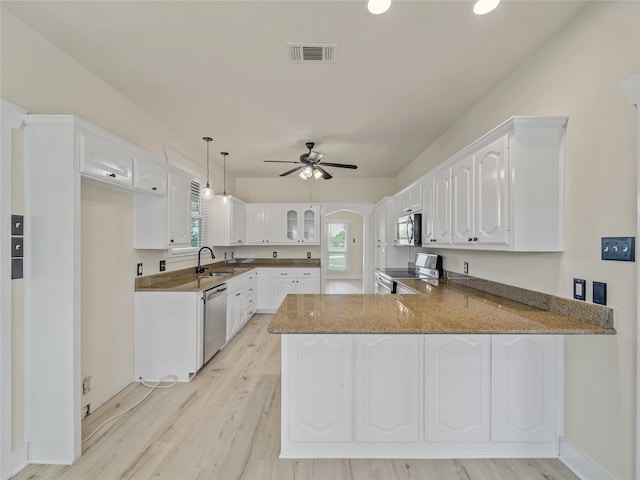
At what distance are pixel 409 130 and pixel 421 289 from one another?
194 cm

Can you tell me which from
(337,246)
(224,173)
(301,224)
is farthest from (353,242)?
(224,173)

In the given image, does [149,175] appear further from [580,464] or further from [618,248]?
[580,464]

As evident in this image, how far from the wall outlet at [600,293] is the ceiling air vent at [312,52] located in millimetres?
2175

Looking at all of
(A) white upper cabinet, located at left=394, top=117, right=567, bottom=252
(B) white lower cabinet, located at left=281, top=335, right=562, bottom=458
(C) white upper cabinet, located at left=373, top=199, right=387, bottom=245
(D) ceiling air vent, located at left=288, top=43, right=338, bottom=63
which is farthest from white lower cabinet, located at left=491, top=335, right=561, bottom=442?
(C) white upper cabinet, located at left=373, top=199, right=387, bottom=245

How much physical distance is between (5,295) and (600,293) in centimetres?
339

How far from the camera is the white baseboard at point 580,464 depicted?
5.31 ft

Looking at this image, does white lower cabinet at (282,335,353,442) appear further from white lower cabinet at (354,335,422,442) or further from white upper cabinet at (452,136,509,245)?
white upper cabinet at (452,136,509,245)

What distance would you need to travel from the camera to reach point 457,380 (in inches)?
73.2

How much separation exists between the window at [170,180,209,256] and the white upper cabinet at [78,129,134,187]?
1333 millimetres

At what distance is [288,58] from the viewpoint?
216 cm

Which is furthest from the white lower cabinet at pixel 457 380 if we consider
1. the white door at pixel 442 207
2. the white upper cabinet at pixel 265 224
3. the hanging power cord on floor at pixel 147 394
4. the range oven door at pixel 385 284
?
the white upper cabinet at pixel 265 224

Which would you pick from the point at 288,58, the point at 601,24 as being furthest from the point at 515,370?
the point at 288,58

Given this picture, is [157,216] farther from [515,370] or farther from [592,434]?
[592,434]

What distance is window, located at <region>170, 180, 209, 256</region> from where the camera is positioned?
3833 mm
